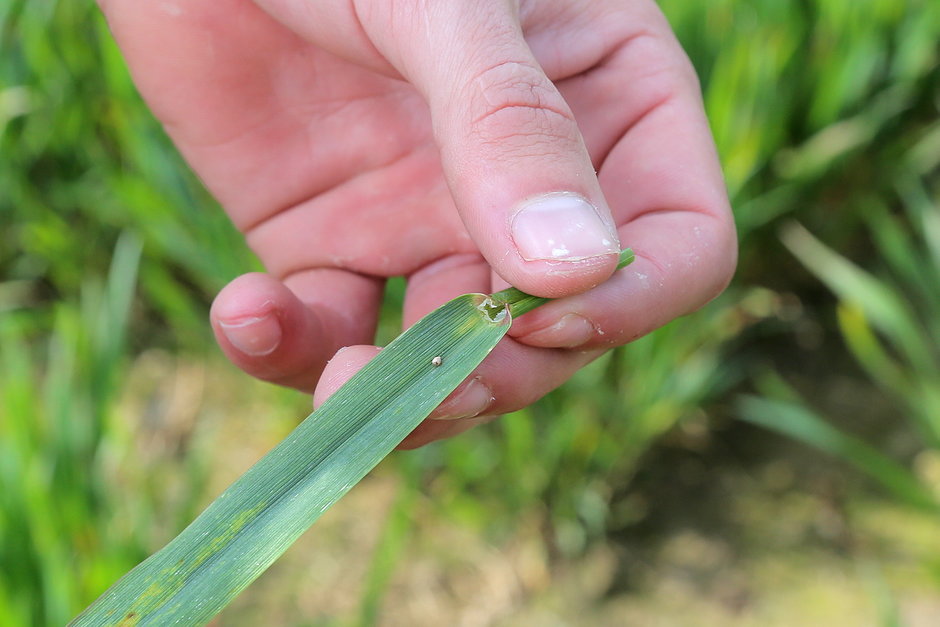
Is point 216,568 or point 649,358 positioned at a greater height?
point 216,568

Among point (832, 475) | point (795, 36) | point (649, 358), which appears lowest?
point (832, 475)

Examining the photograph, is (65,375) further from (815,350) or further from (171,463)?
(815,350)

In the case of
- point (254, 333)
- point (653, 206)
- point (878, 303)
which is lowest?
point (878, 303)

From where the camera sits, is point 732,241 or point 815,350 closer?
point 732,241

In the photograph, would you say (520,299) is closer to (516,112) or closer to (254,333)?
(516,112)

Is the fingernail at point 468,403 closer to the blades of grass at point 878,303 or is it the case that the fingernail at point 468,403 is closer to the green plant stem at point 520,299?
the green plant stem at point 520,299

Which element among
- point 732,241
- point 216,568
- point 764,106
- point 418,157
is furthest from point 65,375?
point 764,106

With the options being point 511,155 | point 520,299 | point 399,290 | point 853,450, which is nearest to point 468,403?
point 520,299

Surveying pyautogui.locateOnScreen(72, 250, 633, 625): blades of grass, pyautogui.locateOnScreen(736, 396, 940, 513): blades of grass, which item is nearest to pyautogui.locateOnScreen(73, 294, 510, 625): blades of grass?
pyautogui.locateOnScreen(72, 250, 633, 625): blades of grass
